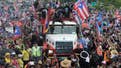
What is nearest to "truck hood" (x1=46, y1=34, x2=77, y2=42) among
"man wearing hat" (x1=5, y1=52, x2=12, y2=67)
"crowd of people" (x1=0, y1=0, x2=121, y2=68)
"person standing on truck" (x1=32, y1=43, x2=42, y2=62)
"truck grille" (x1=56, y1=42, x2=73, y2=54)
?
"truck grille" (x1=56, y1=42, x2=73, y2=54)

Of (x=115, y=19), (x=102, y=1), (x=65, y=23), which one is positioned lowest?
(x=102, y=1)

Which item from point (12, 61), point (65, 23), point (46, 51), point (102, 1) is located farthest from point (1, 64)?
point (102, 1)

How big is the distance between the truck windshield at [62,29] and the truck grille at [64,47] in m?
0.90

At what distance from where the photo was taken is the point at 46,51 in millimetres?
31766

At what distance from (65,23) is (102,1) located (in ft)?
143

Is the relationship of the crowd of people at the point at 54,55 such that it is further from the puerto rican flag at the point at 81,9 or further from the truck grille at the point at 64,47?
the truck grille at the point at 64,47

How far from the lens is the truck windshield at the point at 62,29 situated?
1315 inches

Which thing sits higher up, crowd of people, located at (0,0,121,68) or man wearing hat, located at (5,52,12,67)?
man wearing hat, located at (5,52,12,67)

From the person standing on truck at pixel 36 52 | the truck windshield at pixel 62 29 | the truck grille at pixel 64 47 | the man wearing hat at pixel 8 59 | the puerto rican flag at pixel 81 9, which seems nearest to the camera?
the man wearing hat at pixel 8 59

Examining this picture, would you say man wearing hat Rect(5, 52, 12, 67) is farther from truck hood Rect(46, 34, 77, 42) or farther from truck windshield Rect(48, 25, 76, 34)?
truck windshield Rect(48, 25, 76, 34)

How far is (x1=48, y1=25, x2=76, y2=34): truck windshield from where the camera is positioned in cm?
3341

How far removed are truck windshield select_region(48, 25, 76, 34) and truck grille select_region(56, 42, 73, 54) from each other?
2.94 ft

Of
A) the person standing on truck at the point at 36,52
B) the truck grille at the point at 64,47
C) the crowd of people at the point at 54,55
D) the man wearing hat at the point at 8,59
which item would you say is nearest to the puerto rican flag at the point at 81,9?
the crowd of people at the point at 54,55

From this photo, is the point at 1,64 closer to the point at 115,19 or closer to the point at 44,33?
the point at 44,33
